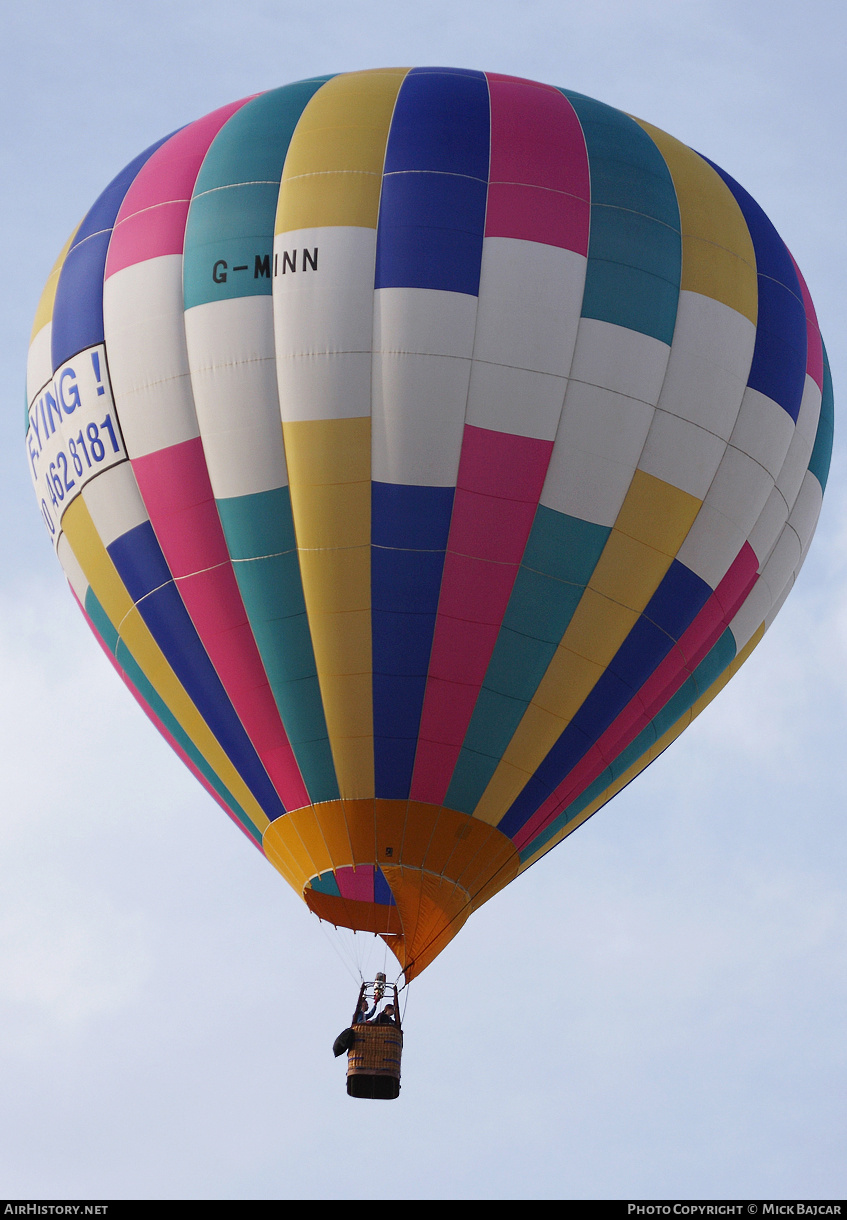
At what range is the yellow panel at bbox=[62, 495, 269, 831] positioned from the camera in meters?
14.6

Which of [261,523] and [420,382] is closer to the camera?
[420,382]

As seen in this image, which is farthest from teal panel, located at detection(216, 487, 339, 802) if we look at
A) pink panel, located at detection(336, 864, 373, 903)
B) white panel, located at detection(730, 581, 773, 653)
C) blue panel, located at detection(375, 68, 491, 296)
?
white panel, located at detection(730, 581, 773, 653)

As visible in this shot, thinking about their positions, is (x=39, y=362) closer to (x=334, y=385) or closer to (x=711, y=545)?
(x=334, y=385)

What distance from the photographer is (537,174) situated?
14242 millimetres

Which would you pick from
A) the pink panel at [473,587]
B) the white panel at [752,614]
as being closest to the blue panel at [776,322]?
the white panel at [752,614]

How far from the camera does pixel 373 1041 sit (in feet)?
45.0

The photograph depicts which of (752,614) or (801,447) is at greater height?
(801,447)

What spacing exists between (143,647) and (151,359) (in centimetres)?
228

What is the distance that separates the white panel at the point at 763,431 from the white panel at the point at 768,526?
27 centimetres

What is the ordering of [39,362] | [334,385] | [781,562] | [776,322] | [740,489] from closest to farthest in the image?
[334,385], [740,489], [776,322], [39,362], [781,562]

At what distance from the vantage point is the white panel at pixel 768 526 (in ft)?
49.2

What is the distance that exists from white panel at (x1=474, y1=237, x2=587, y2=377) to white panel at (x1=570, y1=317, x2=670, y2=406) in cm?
9

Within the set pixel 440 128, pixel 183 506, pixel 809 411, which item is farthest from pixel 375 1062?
pixel 440 128

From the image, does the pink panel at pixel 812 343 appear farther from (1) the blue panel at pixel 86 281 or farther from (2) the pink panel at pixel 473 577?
(1) the blue panel at pixel 86 281
